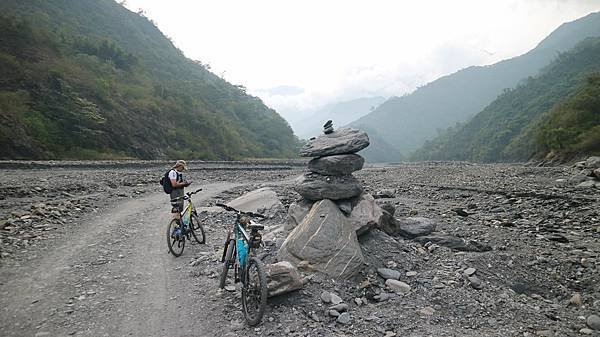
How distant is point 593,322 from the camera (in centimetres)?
666

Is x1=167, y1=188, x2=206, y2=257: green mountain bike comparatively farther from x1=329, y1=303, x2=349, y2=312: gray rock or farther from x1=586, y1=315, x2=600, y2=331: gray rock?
x1=586, y1=315, x2=600, y2=331: gray rock

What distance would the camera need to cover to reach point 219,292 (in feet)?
25.6

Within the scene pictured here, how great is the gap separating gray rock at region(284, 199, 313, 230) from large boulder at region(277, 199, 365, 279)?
1154 millimetres

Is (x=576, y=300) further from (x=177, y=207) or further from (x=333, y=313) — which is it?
(x=177, y=207)

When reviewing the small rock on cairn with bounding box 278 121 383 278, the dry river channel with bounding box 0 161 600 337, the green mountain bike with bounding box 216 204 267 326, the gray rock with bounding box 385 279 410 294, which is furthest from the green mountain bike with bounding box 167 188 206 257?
the gray rock with bounding box 385 279 410 294

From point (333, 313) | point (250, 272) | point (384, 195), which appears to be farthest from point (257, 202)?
point (384, 195)

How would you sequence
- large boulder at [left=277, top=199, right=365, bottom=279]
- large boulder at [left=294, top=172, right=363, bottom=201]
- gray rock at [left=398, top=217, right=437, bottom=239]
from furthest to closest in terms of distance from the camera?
1. gray rock at [left=398, top=217, right=437, bottom=239]
2. large boulder at [left=294, top=172, right=363, bottom=201]
3. large boulder at [left=277, top=199, right=365, bottom=279]

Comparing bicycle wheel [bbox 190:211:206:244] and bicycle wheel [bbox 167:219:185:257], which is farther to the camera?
bicycle wheel [bbox 190:211:206:244]

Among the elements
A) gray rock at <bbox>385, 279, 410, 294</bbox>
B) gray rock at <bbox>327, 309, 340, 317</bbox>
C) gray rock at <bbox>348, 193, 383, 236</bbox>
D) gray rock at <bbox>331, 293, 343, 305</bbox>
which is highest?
gray rock at <bbox>348, 193, 383, 236</bbox>

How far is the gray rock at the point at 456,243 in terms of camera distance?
430 inches

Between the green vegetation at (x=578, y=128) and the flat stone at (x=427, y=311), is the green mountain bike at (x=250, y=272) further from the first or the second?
the green vegetation at (x=578, y=128)

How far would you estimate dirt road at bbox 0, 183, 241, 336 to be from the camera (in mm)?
6395

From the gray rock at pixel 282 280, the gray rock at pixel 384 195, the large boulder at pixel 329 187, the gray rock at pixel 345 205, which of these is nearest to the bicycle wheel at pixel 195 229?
the large boulder at pixel 329 187

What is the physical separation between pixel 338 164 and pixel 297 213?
1.93 m
